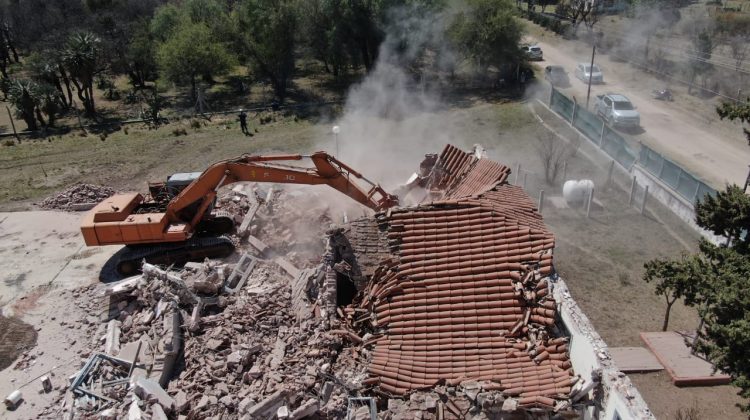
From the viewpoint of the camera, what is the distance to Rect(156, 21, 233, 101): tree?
1334 inches

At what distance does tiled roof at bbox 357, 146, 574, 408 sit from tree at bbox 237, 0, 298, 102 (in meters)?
25.6

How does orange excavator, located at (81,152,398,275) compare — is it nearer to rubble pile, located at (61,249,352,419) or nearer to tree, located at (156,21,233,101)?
rubble pile, located at (61,249,352,419)

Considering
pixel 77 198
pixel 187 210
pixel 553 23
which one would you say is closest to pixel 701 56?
pixel 553 23

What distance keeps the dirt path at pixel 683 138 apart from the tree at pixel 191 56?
2171 centimetres

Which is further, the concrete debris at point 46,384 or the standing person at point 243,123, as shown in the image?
the standing person at point 243,123

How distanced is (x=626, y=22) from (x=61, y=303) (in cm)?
4784

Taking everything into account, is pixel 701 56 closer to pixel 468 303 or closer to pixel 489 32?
pixel 489 32

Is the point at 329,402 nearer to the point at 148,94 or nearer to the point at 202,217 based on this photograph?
the point at 202,217

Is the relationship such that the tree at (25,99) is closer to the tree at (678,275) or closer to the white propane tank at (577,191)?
the white propane tank at (577,191)

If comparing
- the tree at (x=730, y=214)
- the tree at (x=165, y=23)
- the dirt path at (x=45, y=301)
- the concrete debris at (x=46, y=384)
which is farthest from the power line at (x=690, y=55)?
the concrete debris at (x=46, y=384)

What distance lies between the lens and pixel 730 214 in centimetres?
921

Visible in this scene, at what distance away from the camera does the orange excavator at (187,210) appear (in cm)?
1370

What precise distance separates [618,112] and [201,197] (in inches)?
800

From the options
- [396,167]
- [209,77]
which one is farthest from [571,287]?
[209,77]
